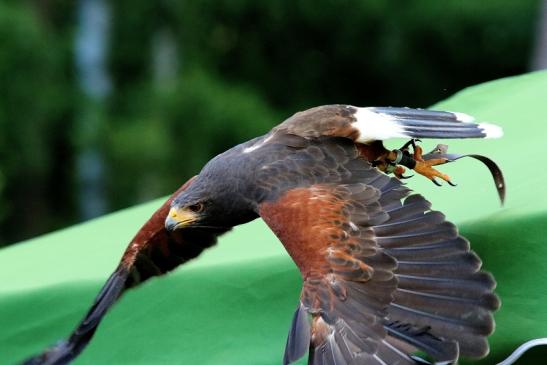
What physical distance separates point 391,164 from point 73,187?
886cm

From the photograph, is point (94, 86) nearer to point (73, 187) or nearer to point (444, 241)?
point (73, 187)

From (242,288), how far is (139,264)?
0.44 m

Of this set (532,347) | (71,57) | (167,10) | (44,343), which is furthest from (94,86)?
(532,347)

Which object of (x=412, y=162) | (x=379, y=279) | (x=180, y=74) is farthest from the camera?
(x=180, y=74)

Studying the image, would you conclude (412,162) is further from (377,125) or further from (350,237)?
(350,237)

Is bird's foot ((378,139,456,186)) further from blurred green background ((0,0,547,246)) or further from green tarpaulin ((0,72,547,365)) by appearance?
blurred green background ((0,0,547,246))

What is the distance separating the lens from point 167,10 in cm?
1259

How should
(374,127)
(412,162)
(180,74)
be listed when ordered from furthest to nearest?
(180,74)
(412,162)
(374,127)

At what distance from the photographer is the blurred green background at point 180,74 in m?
11.5

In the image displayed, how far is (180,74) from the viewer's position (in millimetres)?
12648

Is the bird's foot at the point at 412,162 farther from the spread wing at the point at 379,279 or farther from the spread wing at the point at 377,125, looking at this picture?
the spread wing at the point at 379,279

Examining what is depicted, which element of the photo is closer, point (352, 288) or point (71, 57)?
point (352, 288)

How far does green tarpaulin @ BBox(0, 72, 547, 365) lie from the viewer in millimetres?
2988

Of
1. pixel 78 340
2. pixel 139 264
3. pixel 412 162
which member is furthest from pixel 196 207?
pixel 412 162
